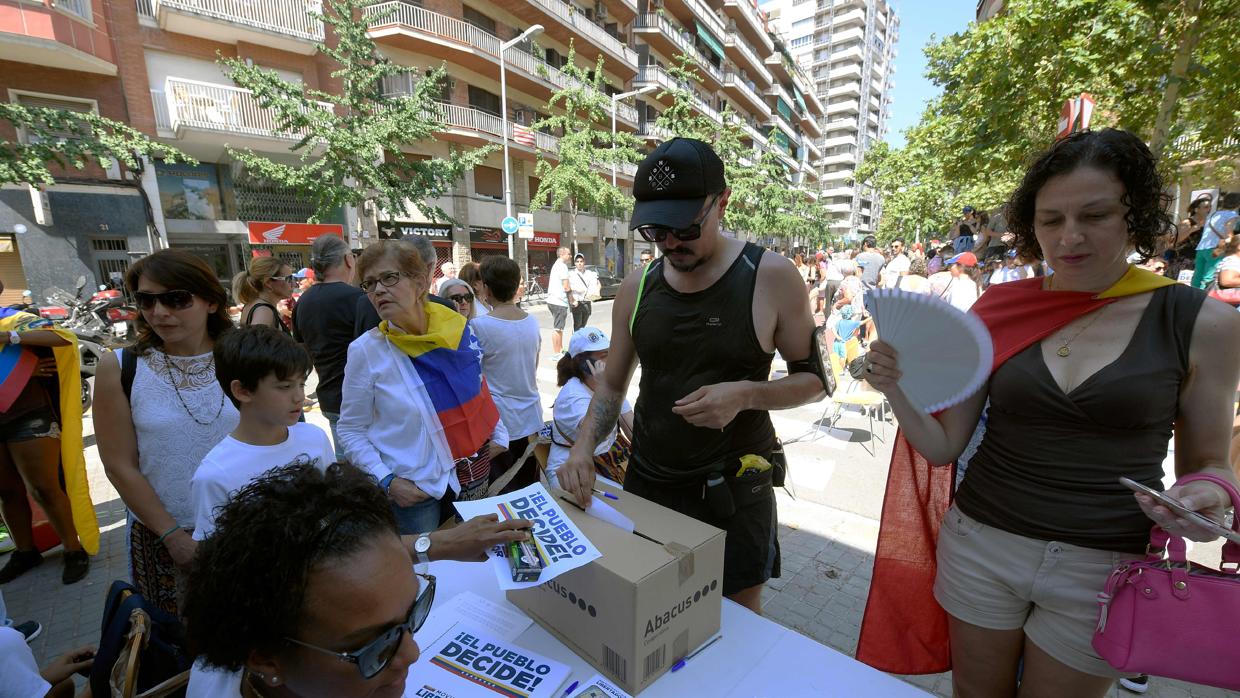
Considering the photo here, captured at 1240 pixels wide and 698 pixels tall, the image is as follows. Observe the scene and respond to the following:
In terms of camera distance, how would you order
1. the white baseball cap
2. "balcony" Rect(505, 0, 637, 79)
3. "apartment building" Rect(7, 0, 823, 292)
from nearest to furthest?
the white baseball cap, "apartment building" Rect(7, 0, 823, 292), "balcony" Rect(505, 0, 637, 79)

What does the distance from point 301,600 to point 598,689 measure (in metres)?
0.73

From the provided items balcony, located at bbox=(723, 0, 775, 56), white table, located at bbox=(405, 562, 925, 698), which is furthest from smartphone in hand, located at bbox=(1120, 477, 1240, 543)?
balcony, located at bbox=(723, 0, 775, 56)

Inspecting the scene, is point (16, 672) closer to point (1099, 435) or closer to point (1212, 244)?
point (1099, 435)

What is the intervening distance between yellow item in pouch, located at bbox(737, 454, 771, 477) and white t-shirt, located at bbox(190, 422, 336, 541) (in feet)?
4.71

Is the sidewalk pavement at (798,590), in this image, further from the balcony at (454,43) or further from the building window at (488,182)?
the building window at (488,182)

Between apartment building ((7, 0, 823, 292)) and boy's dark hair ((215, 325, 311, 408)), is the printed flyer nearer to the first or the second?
boy's dark hair ((215, 325, 311, 408))

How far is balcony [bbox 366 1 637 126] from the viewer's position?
18000 millimetres

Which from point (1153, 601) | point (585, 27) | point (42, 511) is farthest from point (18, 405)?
point (585, 27)

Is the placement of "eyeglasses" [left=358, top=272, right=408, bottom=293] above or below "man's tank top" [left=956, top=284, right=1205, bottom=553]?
above

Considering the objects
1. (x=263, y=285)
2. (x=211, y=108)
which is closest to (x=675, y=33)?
(x=211, y=108)

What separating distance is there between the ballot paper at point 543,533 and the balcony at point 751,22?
46.0 meters

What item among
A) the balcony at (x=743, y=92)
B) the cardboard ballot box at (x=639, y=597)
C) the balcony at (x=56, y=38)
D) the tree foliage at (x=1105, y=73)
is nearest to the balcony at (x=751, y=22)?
the balcony at (x=743, y=92)

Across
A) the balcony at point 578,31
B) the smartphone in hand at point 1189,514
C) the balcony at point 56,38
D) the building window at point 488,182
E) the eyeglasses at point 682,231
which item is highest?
the balcony at point 578,31

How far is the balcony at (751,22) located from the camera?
128 feet
